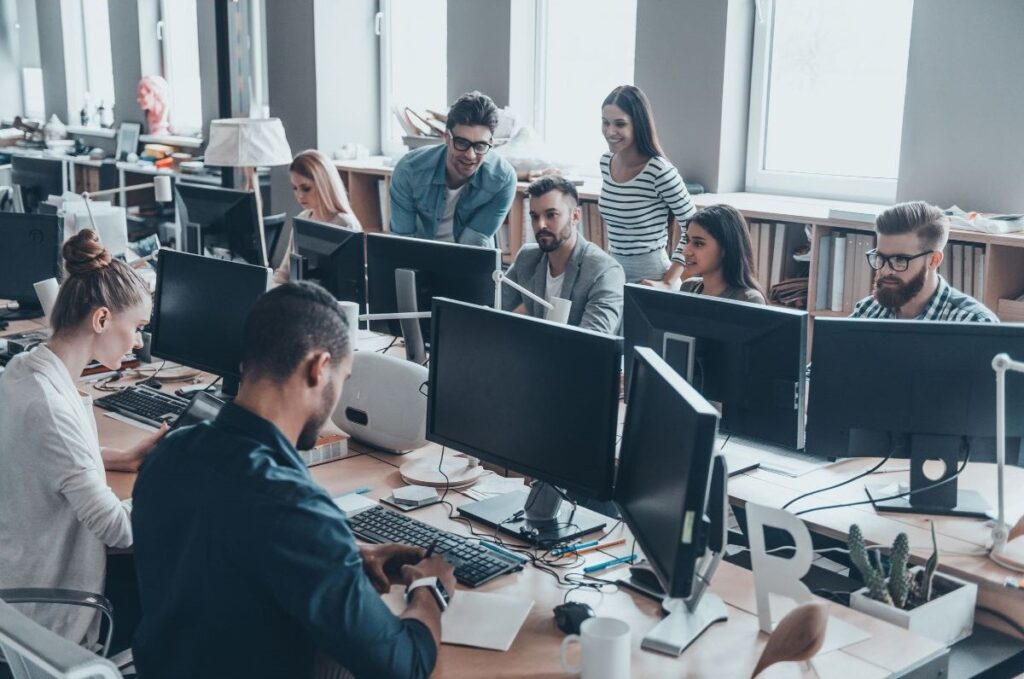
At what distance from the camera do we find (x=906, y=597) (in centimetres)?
192

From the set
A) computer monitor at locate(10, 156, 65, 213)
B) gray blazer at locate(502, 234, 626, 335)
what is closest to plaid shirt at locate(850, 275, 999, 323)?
gray blazer at locate(502, 234, 626, 335)

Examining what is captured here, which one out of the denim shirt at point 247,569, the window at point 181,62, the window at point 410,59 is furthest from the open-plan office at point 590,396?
the window at point 181,62

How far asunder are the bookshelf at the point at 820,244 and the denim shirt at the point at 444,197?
672 mm

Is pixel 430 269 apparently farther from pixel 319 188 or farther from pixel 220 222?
pixel 319 188

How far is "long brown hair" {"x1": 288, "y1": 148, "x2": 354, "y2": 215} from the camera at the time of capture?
4.39 meters

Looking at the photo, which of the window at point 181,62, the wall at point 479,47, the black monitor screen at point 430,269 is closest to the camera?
the black monitor screen at point 430,269

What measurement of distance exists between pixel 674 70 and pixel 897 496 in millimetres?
2698

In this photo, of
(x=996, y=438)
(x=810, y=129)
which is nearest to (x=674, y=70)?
(x=810, y=129)

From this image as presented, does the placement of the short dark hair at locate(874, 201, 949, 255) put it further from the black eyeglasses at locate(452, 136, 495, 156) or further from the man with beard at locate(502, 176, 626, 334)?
the black eyeglasses at locate(452, 136, 495, 156)

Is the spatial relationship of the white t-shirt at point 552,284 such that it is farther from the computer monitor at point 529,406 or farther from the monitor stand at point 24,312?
the monitor stand at point 24,312

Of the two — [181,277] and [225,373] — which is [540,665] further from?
[181,277]

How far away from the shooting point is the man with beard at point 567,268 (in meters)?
3.34

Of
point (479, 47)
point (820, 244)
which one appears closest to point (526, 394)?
point (820, 244)

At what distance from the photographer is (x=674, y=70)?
15.1 ft
